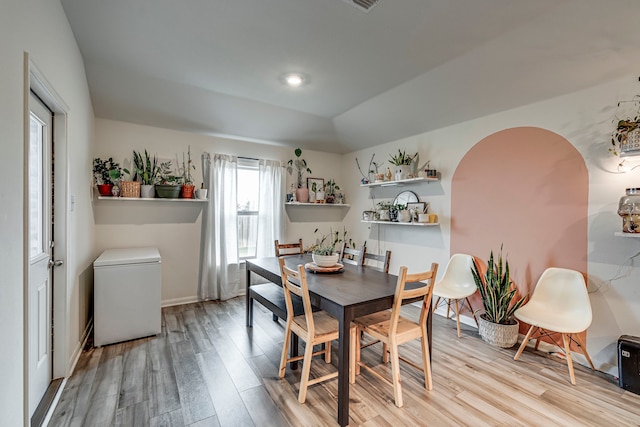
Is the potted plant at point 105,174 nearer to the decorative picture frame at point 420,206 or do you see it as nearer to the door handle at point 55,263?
the door handle at point 55,263

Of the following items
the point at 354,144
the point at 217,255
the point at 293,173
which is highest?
the point at 354,144

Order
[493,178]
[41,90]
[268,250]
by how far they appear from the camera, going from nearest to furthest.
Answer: [41,90], [493,178], [268,250]

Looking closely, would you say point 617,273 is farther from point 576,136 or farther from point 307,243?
point 307,243

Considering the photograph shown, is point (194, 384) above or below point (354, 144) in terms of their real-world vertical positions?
below

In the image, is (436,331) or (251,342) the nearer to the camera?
(251,342)

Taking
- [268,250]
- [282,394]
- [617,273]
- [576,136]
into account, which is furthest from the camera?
[268,250]

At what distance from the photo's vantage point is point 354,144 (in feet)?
15.9

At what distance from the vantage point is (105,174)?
337cm

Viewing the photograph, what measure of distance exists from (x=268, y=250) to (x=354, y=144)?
7.39ft

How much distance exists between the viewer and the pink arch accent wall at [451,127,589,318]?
2.58 meters

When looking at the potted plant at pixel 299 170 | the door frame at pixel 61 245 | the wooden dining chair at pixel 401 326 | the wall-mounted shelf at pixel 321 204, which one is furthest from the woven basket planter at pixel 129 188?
the wooden dining chair at pixel 401 326

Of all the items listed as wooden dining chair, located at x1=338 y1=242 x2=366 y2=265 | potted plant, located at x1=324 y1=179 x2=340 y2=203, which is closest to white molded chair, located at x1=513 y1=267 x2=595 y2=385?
wooden dining chair, located at x1=338 y1=242 x2=366 y2=265

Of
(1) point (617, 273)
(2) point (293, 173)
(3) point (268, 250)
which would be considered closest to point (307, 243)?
(3) point (268, 250)

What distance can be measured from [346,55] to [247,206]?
2685mm
